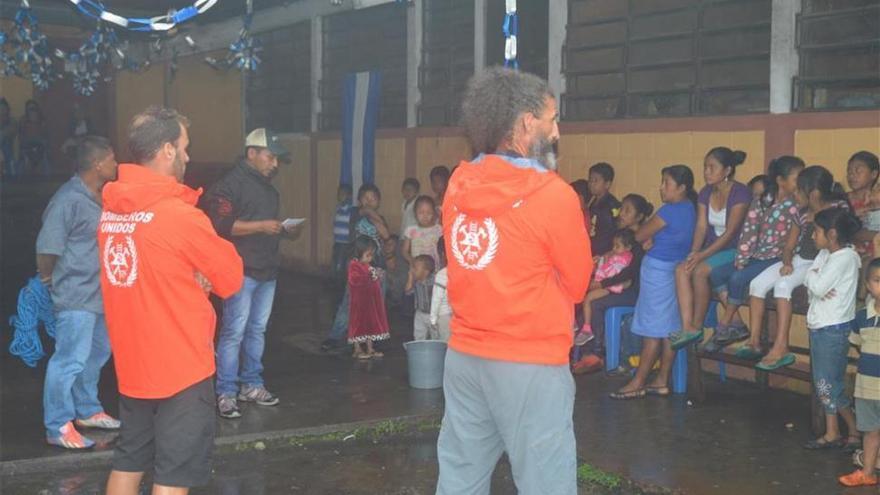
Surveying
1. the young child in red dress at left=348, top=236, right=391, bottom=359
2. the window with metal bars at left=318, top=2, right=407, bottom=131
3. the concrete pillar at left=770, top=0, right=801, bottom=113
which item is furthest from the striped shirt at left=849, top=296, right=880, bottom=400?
the window with metal bars at left=318, top=2, right=407, bottom=131

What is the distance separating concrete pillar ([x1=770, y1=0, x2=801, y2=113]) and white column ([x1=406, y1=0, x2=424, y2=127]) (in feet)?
17.5

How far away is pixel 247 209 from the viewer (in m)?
6.91

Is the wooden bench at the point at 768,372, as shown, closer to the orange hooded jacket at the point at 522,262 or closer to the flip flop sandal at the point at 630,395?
the flip flop sandal at the point at 630,395

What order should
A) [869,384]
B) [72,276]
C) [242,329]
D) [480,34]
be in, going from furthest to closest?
[480,34]
[242,329]
[72,276]
[869,384]

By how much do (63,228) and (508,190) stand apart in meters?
3.79

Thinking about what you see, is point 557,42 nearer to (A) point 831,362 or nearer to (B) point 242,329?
(B) point 242,329

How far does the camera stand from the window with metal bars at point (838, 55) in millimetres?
7555

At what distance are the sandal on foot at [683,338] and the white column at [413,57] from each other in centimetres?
590

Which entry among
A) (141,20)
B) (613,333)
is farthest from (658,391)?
(141,20)

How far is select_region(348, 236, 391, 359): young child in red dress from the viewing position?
358 inches

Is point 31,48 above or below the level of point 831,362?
above

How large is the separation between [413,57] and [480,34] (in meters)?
1.44

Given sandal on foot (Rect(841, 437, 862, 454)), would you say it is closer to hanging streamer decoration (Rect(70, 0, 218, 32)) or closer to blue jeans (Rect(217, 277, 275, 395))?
blue jeans (Rect(217, 277, 275, 395))

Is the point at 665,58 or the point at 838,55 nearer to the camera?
the point at 838,55
